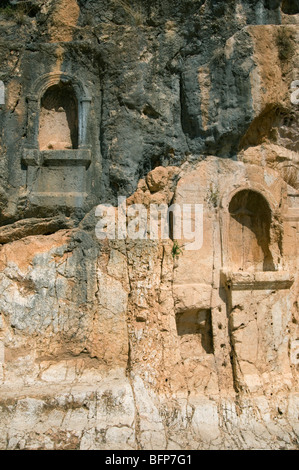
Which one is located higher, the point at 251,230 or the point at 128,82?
the point at 128,82

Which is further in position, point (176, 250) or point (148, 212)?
point (148, 212)

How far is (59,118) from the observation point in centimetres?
604

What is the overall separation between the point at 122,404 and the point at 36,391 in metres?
0.92

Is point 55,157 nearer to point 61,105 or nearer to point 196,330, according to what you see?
point 61,105

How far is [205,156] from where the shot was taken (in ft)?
18.9

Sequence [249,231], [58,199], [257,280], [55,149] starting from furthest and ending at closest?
[249,231] → [55,149] → [58,199] → [257,280]

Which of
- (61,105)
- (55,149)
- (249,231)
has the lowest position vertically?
(249,231)

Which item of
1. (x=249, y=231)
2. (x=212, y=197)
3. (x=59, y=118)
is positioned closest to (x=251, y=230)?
(x=249, y=231)

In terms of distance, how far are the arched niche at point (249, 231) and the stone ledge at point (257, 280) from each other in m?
0.28

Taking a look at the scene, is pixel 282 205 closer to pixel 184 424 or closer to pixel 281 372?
pixel 281 372

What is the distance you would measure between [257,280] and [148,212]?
1480 mm

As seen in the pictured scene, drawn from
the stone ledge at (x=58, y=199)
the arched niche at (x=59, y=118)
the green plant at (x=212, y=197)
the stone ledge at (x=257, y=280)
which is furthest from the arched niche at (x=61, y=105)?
the stone ledge at (x=257, y=280)

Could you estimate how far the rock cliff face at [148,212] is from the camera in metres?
5.07

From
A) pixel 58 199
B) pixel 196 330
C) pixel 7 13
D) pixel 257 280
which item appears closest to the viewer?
pixel 257 280
